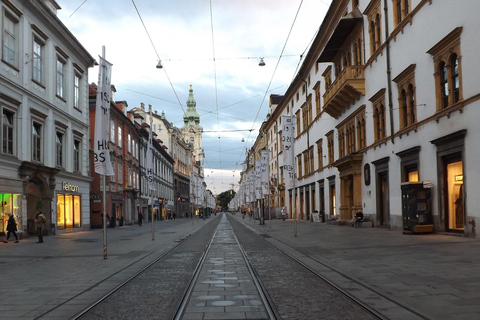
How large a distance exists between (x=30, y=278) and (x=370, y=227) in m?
22.3

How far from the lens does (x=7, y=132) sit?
2378 centimetres

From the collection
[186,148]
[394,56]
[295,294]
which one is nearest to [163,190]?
[186,148]

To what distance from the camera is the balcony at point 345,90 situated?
1202 inches

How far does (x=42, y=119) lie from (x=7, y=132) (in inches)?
156

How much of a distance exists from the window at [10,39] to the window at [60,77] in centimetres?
583

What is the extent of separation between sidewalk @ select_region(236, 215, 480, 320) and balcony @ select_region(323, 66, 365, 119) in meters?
14.2

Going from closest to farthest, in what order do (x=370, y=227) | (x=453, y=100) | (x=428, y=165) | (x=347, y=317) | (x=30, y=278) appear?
(x=347, y=317)
(x=30, y=278)
(x=453, y=100)
(x=428, y=165)
(x=370, y=227)

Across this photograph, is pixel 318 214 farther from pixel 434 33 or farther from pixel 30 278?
pixel 30 278

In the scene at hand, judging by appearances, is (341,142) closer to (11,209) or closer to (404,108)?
(404,108)

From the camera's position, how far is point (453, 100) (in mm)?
19062

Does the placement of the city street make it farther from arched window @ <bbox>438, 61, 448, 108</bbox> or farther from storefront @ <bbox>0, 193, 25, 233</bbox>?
storefront @ <bbox>0, 193, 25, 233</bbox>

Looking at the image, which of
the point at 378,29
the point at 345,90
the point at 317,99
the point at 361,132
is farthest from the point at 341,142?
the point at 378,29

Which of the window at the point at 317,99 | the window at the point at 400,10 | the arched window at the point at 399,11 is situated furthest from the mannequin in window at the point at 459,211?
the window at the point at 317,99

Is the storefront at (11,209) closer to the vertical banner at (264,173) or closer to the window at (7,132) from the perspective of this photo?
the window at (7,132)
